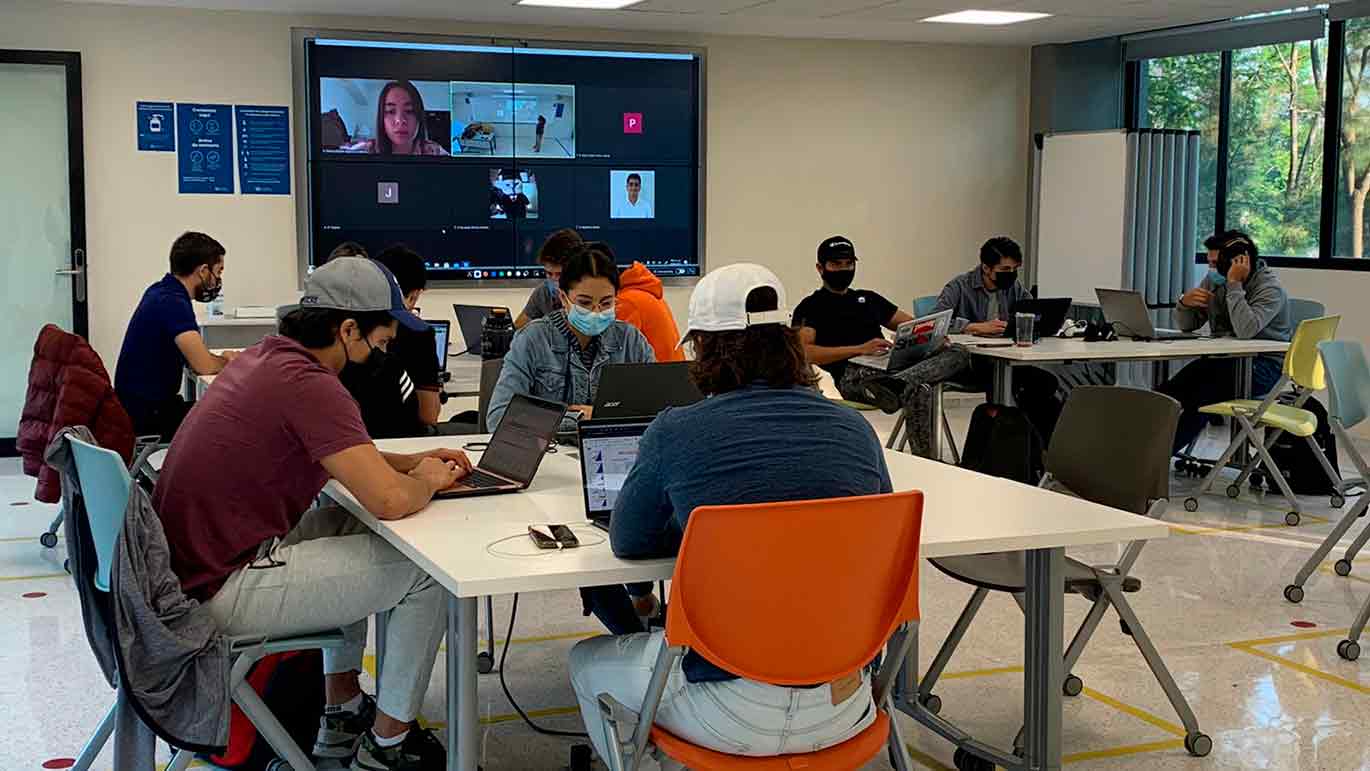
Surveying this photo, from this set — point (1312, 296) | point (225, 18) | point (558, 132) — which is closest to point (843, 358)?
point (558, 132)

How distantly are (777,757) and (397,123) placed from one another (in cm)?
Answer: 719

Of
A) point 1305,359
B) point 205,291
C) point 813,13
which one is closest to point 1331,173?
point 1305,359

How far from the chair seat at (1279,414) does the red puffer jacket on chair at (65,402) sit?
489cm

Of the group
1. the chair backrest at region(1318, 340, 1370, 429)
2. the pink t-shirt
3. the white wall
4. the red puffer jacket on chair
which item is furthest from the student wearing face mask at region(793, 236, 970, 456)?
the pink t-shirt

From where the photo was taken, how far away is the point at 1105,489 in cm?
394

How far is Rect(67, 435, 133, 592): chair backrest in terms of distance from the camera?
2826 millimetres

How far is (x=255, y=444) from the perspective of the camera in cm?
312

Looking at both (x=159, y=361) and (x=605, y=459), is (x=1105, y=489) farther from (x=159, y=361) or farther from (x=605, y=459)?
(x=159, y=361)

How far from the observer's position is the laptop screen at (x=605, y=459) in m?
3.19

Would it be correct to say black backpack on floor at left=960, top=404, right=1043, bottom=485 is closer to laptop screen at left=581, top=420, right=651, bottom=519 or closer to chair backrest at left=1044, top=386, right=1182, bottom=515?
chair backrest at left=1044, top=386, right=1182, bottom=515

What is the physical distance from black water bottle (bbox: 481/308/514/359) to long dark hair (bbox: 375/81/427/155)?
119 inches

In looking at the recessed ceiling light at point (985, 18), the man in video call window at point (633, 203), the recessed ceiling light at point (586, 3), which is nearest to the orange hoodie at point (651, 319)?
the recessed ceiling light at point (586, 3)

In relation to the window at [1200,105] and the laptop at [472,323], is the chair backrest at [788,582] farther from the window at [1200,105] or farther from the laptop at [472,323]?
the window at [1200,105]

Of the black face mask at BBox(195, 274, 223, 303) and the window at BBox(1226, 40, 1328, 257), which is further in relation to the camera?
the window at BBox(1226, 40, 1328, 257)
